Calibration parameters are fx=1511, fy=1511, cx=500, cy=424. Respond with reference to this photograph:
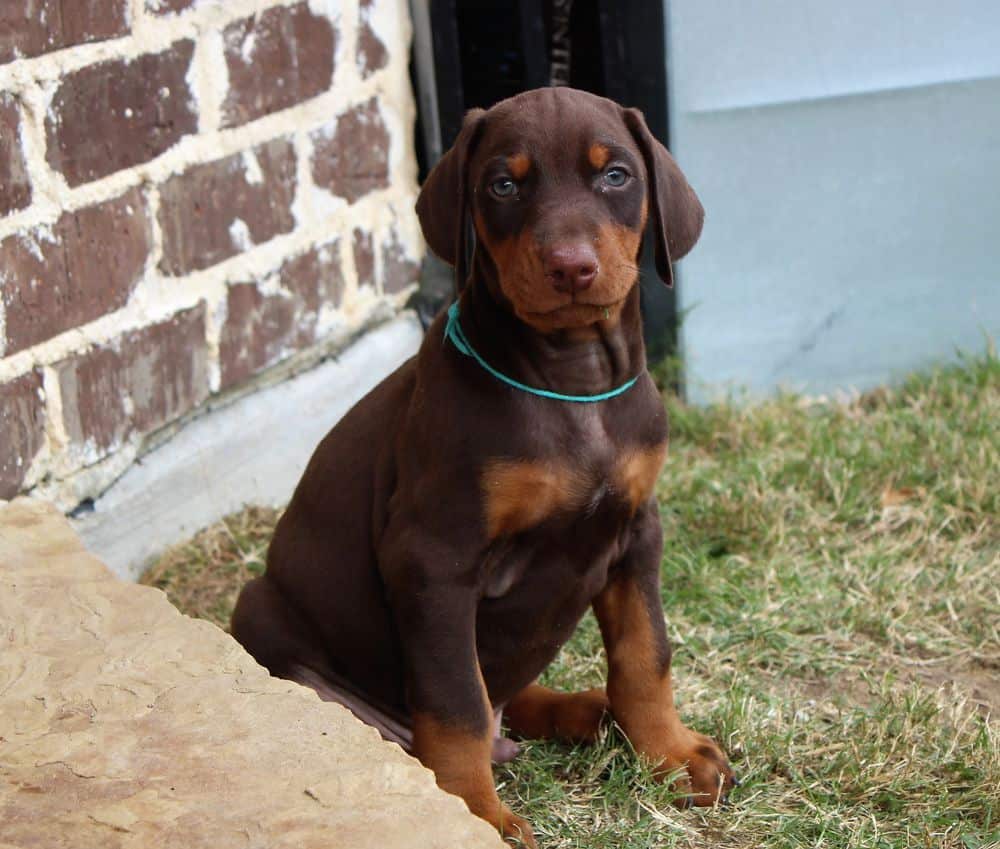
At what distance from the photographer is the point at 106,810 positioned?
2391 millimetres

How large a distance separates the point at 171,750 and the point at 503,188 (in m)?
1.21

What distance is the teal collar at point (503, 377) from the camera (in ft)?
10.0

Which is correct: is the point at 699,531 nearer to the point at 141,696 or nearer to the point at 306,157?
the point at 306,157

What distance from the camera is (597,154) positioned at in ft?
9.51

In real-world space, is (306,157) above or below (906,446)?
above

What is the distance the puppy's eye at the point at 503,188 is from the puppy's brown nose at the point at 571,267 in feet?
0.69

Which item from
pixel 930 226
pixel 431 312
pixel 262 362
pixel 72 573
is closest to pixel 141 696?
pixel 72 573

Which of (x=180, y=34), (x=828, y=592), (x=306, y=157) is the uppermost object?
(x=180, y=34)

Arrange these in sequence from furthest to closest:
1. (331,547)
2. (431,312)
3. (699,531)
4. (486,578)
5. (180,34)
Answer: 1. (431,312)
2. (699,531)
3. (180,34)
4. (331,547)
5. (486,578)

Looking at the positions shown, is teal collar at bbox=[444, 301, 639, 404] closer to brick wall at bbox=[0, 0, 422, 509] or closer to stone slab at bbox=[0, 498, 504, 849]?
stone slab at bbox=[0, 498, 504, 849]

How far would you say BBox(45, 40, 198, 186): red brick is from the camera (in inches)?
150

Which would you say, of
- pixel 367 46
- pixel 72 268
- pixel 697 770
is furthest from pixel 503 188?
pixel 367 46

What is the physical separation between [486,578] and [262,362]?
5.87 feet

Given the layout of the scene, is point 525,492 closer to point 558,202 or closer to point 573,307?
point 573,307
